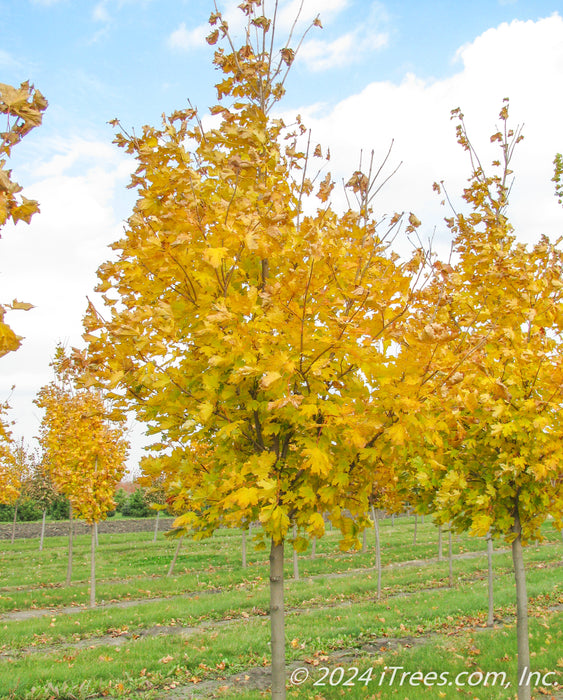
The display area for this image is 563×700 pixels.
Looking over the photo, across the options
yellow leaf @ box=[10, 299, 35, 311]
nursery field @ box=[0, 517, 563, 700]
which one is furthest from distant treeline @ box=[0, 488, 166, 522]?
yellow leaf @ box=[10, 299, 35, 311]

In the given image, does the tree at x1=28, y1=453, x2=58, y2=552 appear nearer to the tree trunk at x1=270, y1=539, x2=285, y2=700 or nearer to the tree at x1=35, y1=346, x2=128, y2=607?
the tree at x1=35, y1=346, x2=128, y2=607

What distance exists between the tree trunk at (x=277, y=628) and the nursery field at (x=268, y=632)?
8.39ft

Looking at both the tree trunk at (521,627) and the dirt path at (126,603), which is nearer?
the tree trunk at (521,627)

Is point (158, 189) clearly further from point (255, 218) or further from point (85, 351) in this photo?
point (85, 351)

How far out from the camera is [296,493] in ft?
9.52

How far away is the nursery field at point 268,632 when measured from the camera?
5520mm

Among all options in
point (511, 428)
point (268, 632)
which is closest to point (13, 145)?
point (511, 428)

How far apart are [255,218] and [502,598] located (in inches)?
393

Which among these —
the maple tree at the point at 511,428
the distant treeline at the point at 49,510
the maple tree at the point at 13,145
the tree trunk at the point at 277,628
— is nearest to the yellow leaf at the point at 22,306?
the maple tree at the point at 13,145

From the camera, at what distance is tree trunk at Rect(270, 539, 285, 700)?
→ 2949 mm

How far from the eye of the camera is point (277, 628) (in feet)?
10.1

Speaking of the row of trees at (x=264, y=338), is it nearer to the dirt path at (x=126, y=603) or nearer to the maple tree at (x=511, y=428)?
the maple tree at (x=511, y=428)

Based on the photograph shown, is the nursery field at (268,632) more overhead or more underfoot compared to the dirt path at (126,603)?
more overhead

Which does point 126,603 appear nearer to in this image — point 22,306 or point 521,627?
point 521,627
